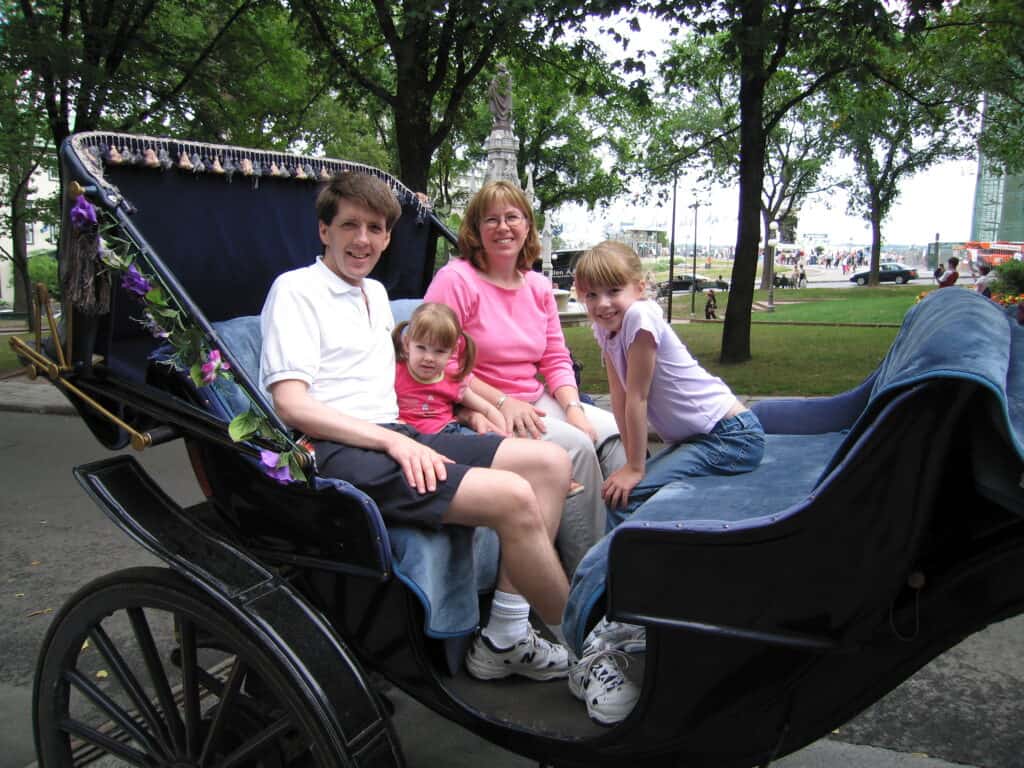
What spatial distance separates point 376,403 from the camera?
2.32 m

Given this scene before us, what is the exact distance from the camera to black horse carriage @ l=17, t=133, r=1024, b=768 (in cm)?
137

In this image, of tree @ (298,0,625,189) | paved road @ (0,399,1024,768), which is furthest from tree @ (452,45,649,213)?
paved road @ (0,399,1024,768)

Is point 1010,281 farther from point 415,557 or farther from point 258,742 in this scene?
point 258,742

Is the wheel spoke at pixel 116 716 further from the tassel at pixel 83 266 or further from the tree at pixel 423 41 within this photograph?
the tree at pixel 423 41

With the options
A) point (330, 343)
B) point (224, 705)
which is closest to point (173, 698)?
point (224, 705)

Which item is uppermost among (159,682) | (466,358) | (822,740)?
(466,358)

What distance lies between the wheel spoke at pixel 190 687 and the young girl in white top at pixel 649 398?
1168mm

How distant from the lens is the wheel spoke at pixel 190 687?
6.33ft

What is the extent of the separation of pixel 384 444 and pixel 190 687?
74 cm

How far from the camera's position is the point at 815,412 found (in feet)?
9.09

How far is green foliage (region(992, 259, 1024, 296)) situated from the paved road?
51.3ft

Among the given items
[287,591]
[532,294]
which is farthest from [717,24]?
[287,591]

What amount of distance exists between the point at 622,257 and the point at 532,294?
723mm

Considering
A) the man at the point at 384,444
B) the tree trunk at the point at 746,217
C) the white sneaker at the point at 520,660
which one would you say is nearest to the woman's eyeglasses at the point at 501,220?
the man at the point at 384,444
